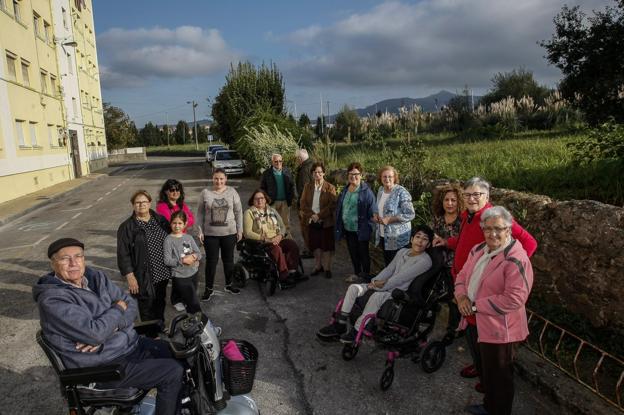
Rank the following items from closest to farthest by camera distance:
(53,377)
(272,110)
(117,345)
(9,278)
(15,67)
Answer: (117,345), (53,377), (9,278), (15,67), (272,110)

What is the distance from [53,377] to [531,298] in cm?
493

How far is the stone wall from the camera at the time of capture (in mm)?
3496

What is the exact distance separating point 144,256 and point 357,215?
→ 290cm

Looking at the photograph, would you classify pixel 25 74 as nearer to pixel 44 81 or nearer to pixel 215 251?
pixel 44 81

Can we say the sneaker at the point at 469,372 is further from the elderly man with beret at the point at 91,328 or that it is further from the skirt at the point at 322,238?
the skirt at the point at 322,238

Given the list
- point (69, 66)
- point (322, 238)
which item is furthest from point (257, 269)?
point (69, 66)

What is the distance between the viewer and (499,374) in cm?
296

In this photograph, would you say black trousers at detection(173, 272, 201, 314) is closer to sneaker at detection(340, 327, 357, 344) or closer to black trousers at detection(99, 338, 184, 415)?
sneaker at detection(340, 327, 357, 344)

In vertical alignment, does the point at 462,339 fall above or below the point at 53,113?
below

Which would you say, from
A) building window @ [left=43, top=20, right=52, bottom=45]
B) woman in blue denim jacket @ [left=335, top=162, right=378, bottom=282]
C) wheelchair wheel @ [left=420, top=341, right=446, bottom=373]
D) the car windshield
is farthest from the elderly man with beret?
building window @ [left=43, top=20, right=52, bottom=45]

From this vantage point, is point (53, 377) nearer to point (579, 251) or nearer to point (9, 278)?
point (9, 278)

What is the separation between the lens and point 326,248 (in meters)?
6.64

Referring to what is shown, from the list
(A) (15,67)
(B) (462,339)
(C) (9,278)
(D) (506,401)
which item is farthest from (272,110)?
(D) (506,401)

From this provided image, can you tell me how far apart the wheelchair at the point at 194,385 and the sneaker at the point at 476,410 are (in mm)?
1723
